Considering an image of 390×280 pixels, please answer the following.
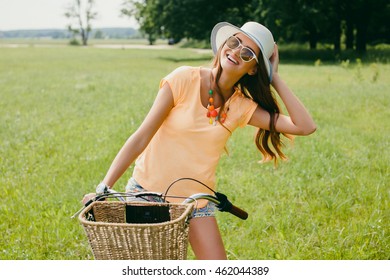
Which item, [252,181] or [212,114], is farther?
[252,181]

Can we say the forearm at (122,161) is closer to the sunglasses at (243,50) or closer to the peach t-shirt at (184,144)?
the peach t-shirt at (184,144)

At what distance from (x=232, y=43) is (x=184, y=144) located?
63 centimetres

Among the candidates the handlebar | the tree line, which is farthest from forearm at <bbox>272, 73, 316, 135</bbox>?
the tree line

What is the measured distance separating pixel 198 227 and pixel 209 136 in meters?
0.52

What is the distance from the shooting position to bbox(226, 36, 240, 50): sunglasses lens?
2812 millimetres

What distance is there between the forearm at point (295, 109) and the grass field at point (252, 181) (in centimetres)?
144

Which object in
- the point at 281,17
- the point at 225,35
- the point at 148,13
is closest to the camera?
the point at 225,35

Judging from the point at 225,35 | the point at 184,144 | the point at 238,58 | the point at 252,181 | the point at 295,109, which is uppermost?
the point at 225,35

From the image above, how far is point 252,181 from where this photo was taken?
19.1 feet

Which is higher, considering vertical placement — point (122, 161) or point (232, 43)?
point (232, 43)

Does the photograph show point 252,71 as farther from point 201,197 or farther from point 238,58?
point 201,197


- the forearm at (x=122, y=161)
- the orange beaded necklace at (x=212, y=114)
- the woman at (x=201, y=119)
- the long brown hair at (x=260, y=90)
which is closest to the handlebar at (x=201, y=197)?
the forearm at (x=122, y=161)

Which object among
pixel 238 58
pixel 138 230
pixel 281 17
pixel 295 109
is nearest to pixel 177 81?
pixel 238 58
